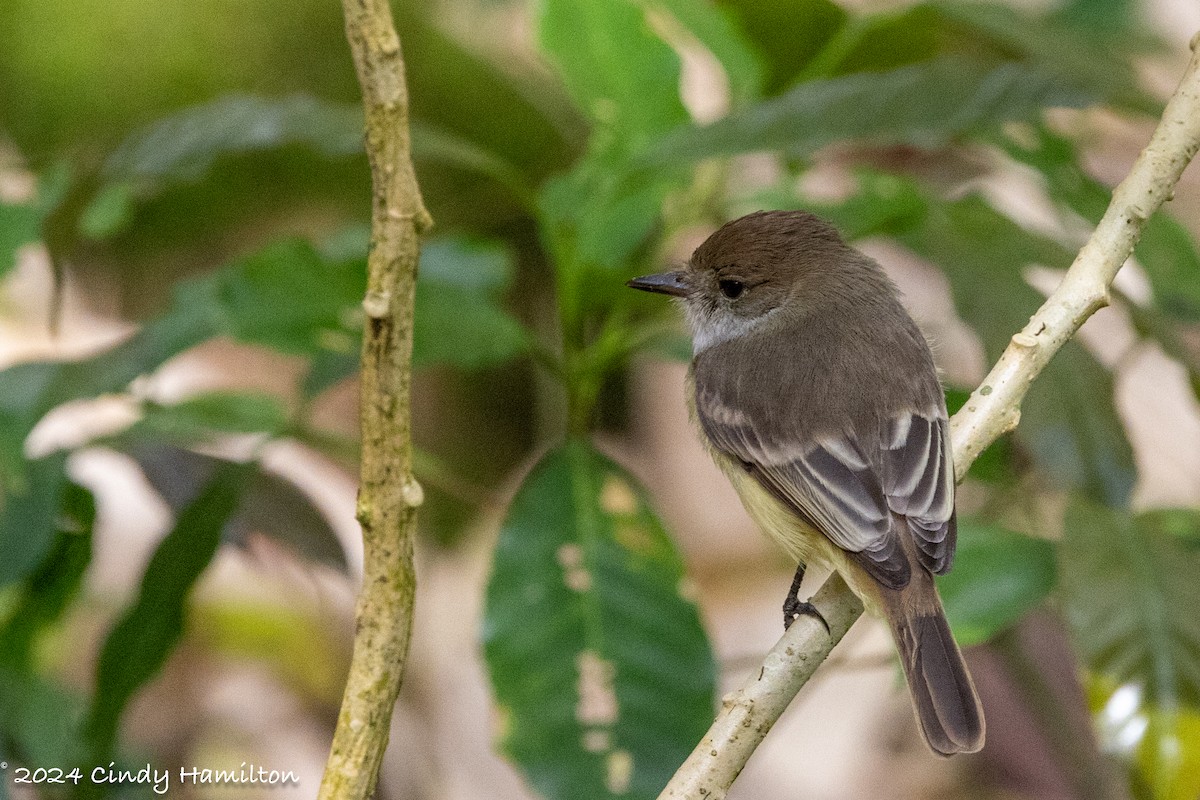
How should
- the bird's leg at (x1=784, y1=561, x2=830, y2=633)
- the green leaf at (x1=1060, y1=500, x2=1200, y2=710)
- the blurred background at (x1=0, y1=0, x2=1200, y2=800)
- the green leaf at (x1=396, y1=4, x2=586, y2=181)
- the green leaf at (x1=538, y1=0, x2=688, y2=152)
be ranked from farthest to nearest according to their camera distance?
the green leaf at (x1=396, y1=4, x2=586, y2=181)
the green leaf at (x1=538, y1=0, x2=688, y2=152)
the blurred background at (x1=0, y1=0, x2=1200, y2=800)
the green leaf at (x1=1060, y1=500, x2=1200, y2=710)
the bird's leg at (x1=784, y1=561, x2=830, y2=633)

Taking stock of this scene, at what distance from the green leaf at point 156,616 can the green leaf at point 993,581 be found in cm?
149

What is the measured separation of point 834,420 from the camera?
2.48m

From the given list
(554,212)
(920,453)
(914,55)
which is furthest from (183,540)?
(914,55)

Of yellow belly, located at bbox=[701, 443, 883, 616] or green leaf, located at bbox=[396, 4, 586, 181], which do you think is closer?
yellow belly, located at bbox=[701, 443, 883, 616]

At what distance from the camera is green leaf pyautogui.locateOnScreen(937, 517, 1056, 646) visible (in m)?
2.45

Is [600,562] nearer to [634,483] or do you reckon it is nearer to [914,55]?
[634,483]

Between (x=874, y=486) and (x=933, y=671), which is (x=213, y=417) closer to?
(x=874, y=486)

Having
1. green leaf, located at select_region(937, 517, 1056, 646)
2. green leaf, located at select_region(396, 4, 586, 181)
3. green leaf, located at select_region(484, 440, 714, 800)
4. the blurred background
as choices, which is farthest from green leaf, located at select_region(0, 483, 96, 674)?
green leaf, located at select_region(396, 4, 586, 181)

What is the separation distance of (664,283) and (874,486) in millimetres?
722

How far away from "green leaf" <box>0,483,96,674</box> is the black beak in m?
1.33

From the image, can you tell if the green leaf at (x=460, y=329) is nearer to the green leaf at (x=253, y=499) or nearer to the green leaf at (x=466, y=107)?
the green leaf at (x=253, y=499)

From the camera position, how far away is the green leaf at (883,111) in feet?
8.06

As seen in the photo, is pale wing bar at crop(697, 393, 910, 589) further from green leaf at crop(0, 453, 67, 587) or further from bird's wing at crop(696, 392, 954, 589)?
green leaf at crop(0, 453, 67, 587)

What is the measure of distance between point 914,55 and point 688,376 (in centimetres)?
114
